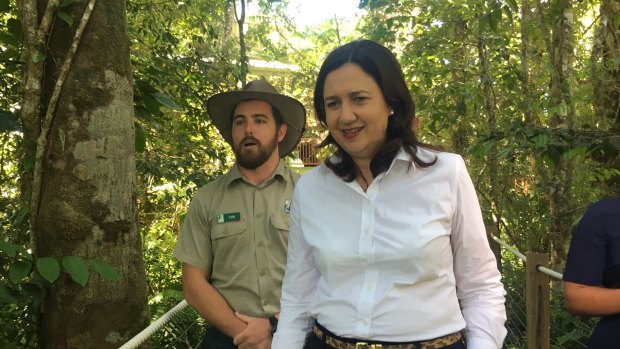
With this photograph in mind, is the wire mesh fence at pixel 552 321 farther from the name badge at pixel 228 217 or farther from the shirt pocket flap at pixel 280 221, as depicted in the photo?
the name badge at pixel 228 217

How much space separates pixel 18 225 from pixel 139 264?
928mm

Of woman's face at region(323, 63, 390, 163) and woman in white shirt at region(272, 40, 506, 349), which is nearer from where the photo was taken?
woman in white shirt at region(272, 40, 506, 349)

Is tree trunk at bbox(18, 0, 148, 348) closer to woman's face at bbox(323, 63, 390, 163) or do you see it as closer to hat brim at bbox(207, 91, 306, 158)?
hat brim at bbox(207, 91, 306, 158)

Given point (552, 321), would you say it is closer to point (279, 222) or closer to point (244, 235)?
point (279, 222)

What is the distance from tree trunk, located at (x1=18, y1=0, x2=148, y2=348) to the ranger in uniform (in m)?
0.24

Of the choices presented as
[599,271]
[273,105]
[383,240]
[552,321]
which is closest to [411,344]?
[383,240]

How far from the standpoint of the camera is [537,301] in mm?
3051

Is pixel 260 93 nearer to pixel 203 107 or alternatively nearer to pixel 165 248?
pixel 203 107

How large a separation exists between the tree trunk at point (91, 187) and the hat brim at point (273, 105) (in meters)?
0.48

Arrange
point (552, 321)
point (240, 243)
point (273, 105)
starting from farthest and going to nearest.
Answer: point (552, 321)
point (273, 105)
point (240, 243)

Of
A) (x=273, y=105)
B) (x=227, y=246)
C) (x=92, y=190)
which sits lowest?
(x=227, y=246)

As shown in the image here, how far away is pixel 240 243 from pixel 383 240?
875 millimetres

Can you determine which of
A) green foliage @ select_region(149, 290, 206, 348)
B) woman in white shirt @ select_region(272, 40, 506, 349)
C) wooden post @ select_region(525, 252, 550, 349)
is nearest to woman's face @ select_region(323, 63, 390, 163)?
woman in white shirt @ select_region(272, 40, 506, 349)

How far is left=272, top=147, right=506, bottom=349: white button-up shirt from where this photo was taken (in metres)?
1.35
